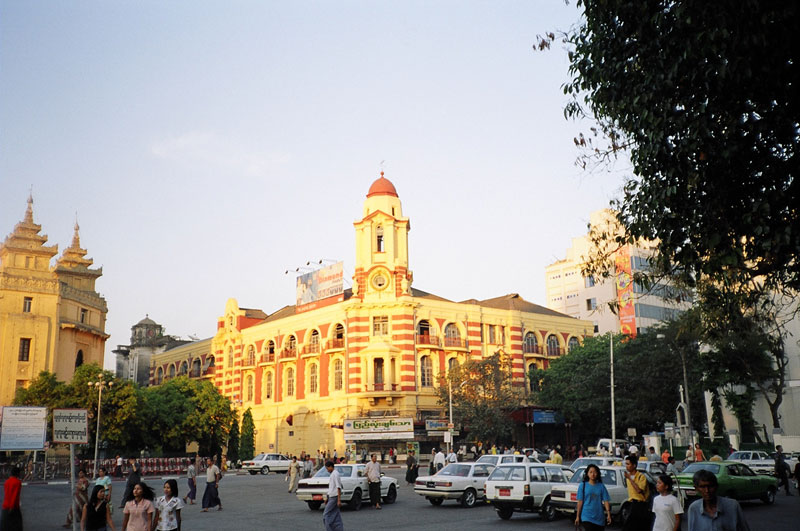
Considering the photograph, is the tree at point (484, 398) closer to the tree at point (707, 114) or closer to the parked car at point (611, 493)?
the parked car at point (611, 493)

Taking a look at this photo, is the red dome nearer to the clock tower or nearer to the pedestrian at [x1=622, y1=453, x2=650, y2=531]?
the clock tower

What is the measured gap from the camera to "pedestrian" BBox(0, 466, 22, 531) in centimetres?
1284

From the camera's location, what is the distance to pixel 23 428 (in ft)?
96.0

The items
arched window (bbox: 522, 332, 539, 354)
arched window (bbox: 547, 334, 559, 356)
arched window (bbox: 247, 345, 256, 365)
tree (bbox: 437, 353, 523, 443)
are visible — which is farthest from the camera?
arched window (bbox: 247, 345, 256, 365)

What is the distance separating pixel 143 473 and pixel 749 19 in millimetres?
47263

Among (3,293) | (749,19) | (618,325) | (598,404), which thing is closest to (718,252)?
(749,19)

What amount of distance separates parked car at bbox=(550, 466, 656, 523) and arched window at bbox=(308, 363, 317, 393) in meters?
46.3

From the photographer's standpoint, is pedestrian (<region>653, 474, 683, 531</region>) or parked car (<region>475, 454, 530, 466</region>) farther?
parked car (<region>475, 454, 530, 466</region>)

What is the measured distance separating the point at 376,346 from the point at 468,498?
35098mm

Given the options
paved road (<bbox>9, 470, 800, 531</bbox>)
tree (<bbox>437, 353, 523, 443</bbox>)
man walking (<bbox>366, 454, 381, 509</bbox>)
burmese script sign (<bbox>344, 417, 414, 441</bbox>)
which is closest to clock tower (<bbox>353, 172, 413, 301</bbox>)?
tree (<bbox>437, 353, 523, 443</bbox>)

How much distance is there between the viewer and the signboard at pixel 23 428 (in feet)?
90.2

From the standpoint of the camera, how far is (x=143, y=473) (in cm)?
4938

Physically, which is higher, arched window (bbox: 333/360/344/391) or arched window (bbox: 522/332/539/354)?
arched window (bbox: 522/332/539/354)

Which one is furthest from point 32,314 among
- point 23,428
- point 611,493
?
point 611,493
